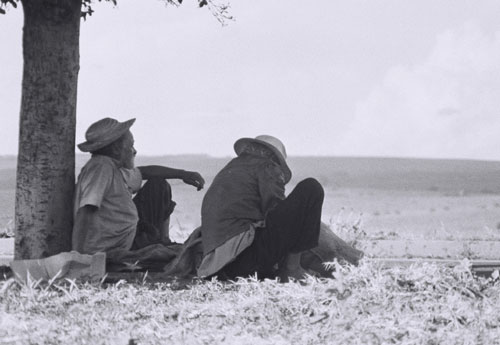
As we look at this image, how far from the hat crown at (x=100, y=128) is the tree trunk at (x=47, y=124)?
0.31 metres

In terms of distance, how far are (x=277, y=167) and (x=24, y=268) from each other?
212 cm

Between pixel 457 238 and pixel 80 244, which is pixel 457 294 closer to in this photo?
pixel 80 244

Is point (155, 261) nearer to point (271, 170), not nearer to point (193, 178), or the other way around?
point (193, 178)

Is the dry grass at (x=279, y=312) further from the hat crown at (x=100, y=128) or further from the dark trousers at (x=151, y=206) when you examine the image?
the dark trousers at (x=151, y=206)

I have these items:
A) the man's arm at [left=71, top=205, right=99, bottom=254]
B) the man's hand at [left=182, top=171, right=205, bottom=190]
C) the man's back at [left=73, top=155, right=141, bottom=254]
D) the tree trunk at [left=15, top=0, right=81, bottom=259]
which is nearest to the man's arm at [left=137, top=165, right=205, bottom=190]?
the man's hand at [left=182, top=171, right=205, bottom=190]

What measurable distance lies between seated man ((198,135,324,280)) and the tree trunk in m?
1.43

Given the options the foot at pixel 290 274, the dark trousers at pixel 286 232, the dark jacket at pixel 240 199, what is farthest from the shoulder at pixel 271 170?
the foot at pixel 290 274

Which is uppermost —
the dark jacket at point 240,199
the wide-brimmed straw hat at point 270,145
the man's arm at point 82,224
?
the wide-brimmed straw hat at point 270,145

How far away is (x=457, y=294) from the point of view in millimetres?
6867

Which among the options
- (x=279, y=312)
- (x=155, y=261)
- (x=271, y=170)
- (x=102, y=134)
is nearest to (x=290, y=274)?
(x=271, y=170)

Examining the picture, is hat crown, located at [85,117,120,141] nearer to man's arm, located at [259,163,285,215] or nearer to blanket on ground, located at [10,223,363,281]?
blanket on ground, located at [10,223,363,281]

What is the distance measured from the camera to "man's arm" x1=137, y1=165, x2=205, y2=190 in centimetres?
949

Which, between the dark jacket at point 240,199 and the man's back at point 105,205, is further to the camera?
the man's back at point 105,205

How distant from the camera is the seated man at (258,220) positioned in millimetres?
8047
